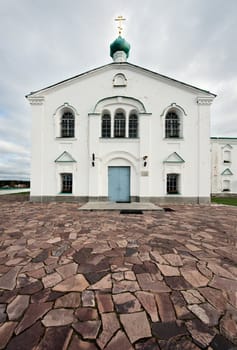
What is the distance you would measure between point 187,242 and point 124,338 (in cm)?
324

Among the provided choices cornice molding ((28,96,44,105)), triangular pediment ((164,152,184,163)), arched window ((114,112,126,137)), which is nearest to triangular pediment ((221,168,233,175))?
triangular pediment ((164,152,184,163))

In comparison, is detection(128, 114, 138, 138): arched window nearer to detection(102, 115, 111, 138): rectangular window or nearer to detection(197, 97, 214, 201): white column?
detection(102, 115, 111, 138): rectangular window

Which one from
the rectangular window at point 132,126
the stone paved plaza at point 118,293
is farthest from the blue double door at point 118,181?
the stone paved plaza at point 118,293

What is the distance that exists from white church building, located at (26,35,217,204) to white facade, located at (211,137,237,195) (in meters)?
13.6

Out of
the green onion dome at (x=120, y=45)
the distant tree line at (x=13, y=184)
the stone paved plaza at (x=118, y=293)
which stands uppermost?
the green onion dome at (x=120, y=45)

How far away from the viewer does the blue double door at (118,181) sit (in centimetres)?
1263

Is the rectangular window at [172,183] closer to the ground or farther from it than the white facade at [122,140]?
closer to the ground

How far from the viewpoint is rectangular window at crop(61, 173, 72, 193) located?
12902mm

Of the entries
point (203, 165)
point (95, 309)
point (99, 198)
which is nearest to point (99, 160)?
Result: point (99, 198)

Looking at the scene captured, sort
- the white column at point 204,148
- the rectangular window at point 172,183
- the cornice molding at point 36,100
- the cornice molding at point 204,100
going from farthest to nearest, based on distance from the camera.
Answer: the rectangular window at point 172,183 → the cornice molding at point 36,100 → the cornice molding at point 204,100 → the white column at point 204,148

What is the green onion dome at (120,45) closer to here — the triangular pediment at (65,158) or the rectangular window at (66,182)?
the triangular pediment at (65,158)

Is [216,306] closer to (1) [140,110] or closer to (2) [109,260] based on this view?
(2) [109,260]

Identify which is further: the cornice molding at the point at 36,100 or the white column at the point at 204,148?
the cornice molding at the point at 36,100

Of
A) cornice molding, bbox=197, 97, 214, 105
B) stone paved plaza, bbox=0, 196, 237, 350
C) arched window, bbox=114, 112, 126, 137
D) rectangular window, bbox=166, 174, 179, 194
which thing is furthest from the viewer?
arched window, bbox=114, 112, 126, 137
